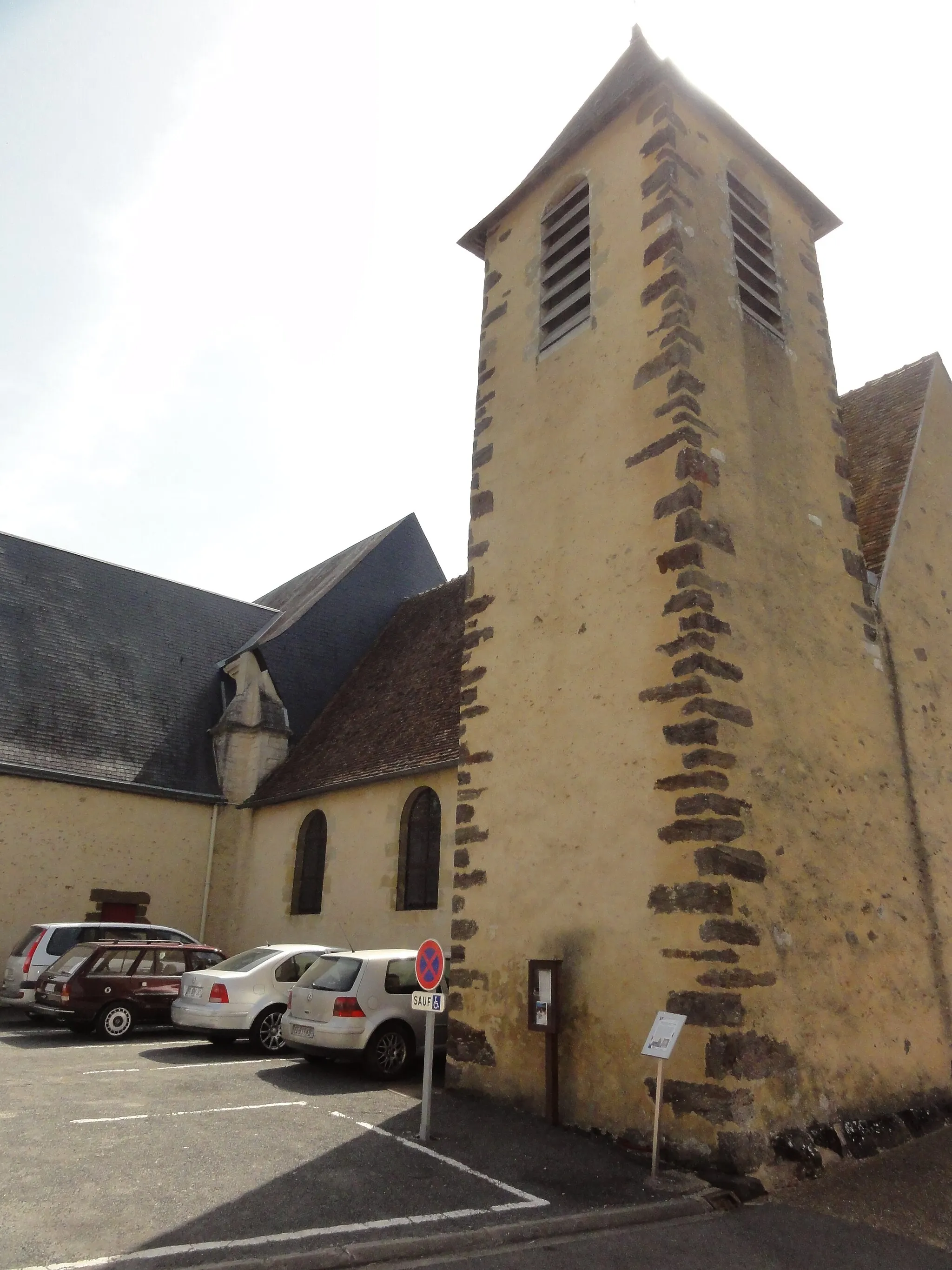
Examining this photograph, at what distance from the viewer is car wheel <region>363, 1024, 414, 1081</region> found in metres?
8.54

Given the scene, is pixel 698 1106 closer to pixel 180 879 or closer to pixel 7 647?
pixel 180 879

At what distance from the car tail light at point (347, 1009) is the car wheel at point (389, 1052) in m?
Result: 0.27

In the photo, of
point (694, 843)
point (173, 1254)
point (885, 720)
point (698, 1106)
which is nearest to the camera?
point (173, 1254)


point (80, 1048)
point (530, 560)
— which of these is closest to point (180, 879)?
point (80, 1048)

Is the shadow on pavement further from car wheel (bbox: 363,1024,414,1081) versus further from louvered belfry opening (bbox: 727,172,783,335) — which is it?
louvered belfry opening (bbox: 727,172,783,335)

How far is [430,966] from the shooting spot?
6.28 meters

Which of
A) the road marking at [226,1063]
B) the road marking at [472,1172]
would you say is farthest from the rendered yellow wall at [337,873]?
the road marking at [472,1172]

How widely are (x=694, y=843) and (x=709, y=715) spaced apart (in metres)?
0.95

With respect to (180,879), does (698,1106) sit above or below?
below

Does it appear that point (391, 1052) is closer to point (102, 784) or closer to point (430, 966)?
point (430, 966)

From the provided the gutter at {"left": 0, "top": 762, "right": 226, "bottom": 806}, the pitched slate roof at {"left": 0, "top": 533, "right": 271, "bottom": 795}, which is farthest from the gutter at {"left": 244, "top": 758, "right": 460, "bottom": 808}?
the pitched slate roof at {"left": 0, "top": 533, "right": 271, "bottom": 795}

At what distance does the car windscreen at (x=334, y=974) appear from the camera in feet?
28.7

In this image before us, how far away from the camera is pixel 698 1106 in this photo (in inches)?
231

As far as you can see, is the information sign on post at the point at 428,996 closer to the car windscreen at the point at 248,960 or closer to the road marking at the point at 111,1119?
the road marking at the point at 111,1119
